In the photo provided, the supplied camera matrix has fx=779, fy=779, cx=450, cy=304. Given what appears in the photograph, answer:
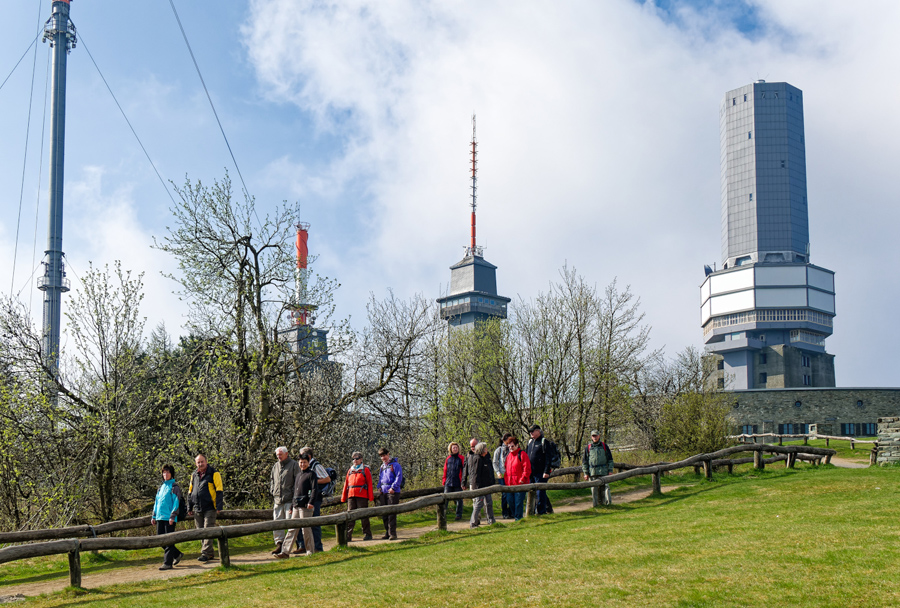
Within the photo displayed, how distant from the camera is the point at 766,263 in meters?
124

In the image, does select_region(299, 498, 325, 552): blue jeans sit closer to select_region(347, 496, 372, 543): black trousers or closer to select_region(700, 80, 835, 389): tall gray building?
select_region(347, 496, 372, 543): black trousers

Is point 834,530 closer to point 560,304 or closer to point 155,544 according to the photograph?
point 155,544

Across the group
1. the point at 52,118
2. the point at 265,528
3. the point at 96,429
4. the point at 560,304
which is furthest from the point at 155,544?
the point at 52,118

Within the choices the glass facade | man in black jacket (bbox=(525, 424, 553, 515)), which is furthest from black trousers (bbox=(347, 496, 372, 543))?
the glass facade

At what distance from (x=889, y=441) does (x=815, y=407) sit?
57477mm

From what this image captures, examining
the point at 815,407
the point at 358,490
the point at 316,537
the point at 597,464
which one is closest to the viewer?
the point at 316,537

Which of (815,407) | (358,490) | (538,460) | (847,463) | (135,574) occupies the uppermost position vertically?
(538,460)

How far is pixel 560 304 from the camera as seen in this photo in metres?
30.3

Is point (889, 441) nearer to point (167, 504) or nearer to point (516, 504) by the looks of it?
point (516, 504)

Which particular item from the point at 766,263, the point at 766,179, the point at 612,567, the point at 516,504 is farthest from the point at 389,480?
the point at 766,179

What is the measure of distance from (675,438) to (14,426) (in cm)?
2297

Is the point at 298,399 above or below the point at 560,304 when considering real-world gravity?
below

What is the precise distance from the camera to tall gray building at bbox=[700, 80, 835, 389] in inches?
4690

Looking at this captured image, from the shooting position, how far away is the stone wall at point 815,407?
7438 cm
